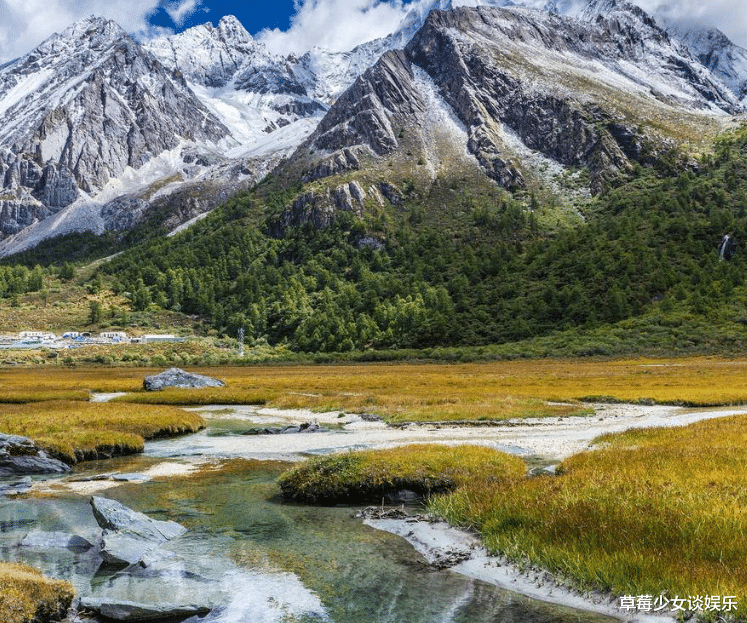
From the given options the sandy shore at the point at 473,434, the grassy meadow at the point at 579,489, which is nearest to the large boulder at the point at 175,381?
the grassy meadow at the point at 579,489

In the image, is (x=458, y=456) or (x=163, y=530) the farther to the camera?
(x=458, y=456)

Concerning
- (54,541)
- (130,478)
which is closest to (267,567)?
(54,541)

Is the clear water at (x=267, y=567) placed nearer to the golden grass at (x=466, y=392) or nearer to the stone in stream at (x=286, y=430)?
the stone in stream at (x=286, y=430)

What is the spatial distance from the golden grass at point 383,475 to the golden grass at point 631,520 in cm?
126

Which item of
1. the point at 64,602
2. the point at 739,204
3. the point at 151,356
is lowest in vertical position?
the point at 151,356

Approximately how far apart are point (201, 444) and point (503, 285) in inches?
5805

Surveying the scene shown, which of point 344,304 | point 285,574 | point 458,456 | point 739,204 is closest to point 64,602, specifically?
point 285,574

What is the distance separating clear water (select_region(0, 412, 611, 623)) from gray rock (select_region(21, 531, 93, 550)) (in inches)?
12.6

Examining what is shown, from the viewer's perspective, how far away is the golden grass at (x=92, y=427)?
29.7 m

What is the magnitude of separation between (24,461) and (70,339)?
157 m

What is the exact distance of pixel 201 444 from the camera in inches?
1331

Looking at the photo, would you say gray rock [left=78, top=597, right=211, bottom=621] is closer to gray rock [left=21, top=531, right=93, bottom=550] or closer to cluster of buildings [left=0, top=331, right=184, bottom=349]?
gray rock [left=21, top=531, right=93, bottom=550]

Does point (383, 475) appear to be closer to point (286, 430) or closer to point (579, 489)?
point (579, 489)

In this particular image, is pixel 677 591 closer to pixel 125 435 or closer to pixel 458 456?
pixel 458 456
